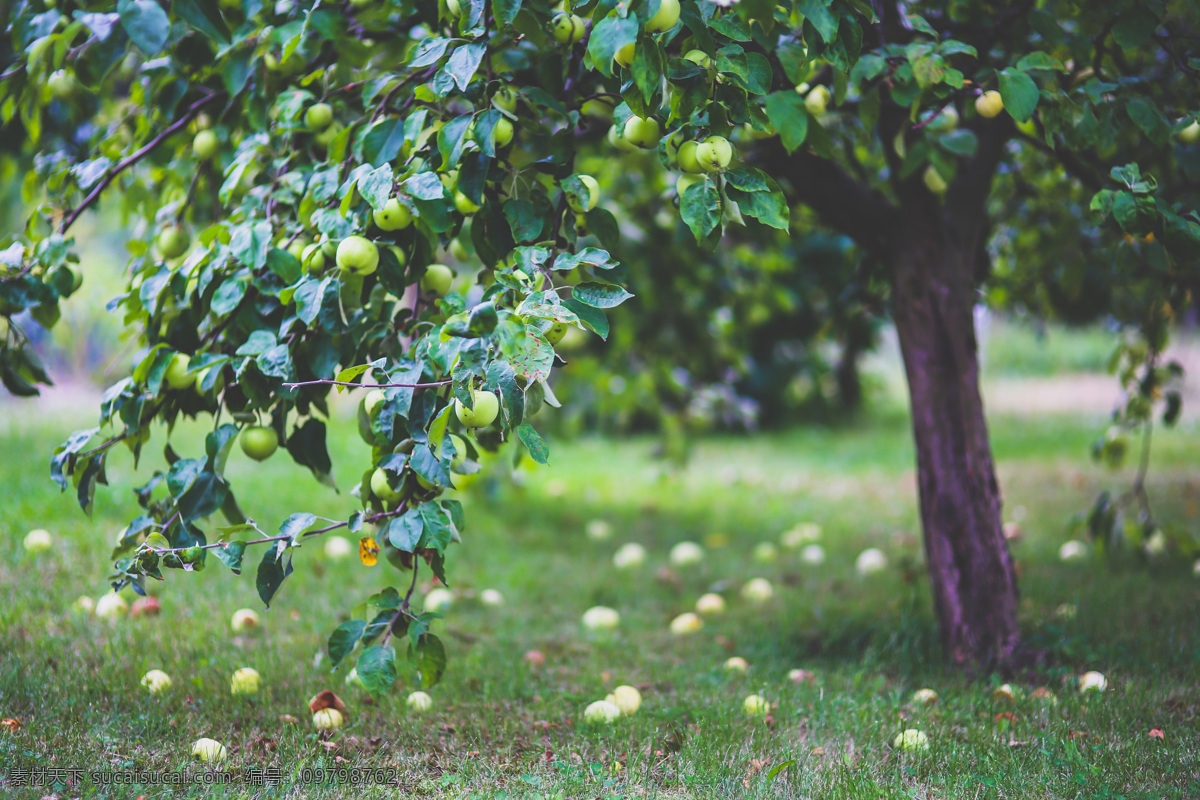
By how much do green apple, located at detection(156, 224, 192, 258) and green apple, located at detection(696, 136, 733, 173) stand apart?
4.37ft

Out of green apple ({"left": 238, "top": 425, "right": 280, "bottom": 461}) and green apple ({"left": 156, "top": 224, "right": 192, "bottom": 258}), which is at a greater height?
green apple ({"left": 156, "top": 224, "right": 192, "bottom": 258})

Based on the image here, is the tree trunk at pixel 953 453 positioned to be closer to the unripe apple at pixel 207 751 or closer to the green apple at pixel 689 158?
the green apple at pixel 689 158

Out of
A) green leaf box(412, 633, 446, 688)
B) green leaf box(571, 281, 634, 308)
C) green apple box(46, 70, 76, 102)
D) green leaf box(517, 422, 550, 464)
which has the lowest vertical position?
green leaf box(412, 633, 446, 688)

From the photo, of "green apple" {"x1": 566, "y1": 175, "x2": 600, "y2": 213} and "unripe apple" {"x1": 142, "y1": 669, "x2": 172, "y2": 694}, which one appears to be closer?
"green apple" {"x1": 566, "y1": 175, "x2": 600, "y2": 213}

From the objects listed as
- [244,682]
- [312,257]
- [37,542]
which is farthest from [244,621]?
[312,257]

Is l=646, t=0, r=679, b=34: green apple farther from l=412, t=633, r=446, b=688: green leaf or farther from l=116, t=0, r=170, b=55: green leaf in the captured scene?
l=412, t=633, r=446, b=688: green leaf

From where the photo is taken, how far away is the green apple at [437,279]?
1.65 m

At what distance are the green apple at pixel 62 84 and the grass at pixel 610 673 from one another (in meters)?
1.38

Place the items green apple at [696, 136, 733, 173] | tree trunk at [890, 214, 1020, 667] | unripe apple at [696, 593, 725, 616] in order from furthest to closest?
unripe apple at [696, 593, 725, 616] → tree trunk at [890, 214, 1020, 667] → green apple at [696, 136, 733, 173]

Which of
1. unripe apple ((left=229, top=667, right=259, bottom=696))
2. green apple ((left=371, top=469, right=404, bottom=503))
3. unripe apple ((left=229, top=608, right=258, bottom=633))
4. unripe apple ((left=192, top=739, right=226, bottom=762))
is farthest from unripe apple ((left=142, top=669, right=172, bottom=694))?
green apple ((left=371, top=469, right=404, bottom=503))

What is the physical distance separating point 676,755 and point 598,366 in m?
2.71

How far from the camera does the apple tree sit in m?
1.33

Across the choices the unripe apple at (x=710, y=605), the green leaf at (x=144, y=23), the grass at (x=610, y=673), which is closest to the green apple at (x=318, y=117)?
the green leaf at (x=144, y=23)

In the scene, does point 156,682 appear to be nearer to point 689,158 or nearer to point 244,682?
point 244,682
